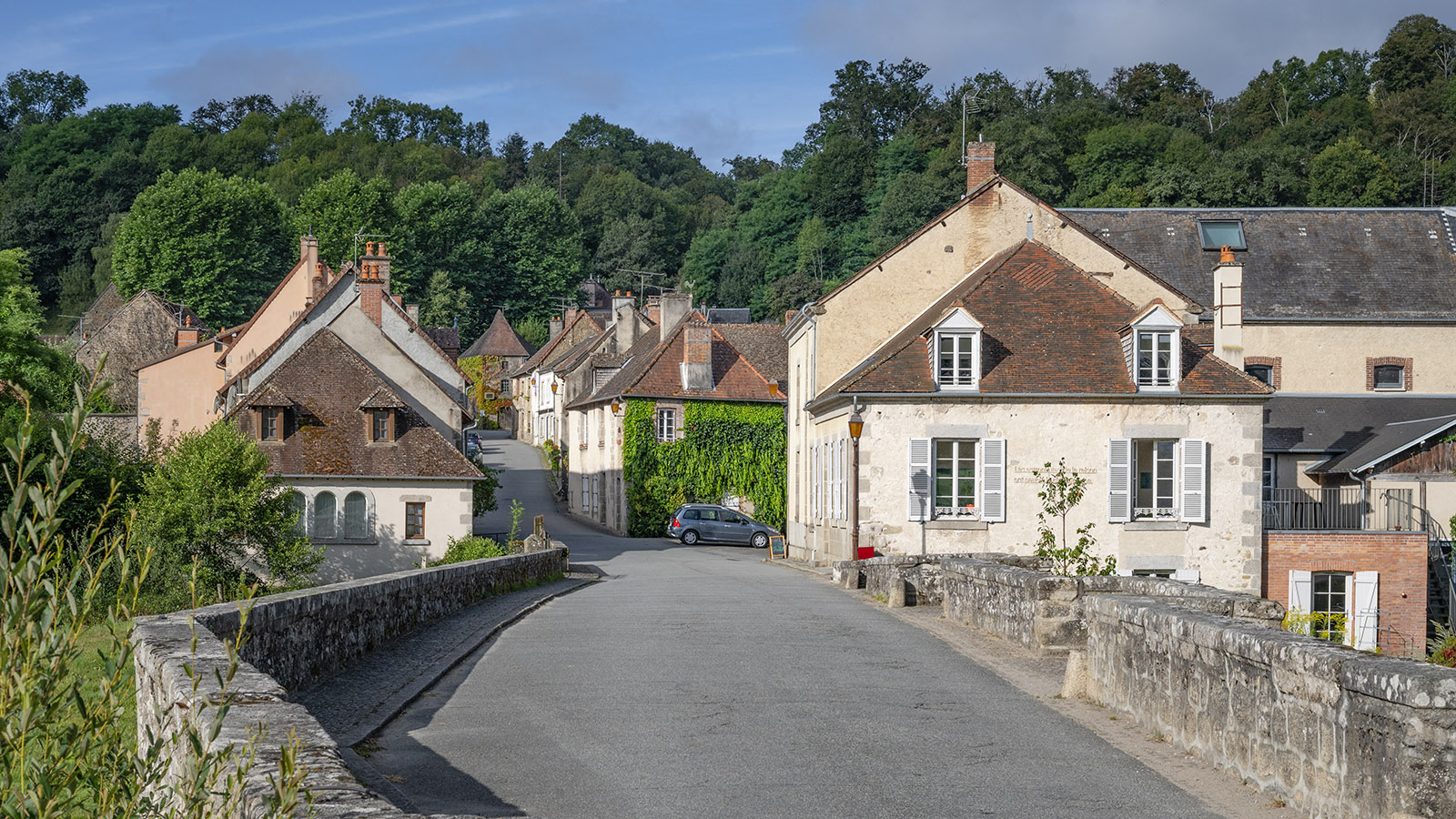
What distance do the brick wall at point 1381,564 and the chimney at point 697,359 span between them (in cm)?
2303

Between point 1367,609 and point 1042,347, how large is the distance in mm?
11135

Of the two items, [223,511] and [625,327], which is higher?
[625,327]

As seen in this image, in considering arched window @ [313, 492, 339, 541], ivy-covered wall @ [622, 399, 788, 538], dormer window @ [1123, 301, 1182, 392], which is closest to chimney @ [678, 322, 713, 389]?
ivy-covered wall @ [622, 399, 788, 538]

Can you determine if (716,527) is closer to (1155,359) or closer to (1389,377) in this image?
(1155,359)

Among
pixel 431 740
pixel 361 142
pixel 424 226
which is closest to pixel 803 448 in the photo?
pixel 431 740

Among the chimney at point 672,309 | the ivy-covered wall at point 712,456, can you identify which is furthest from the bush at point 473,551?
the chimney at point 672,309

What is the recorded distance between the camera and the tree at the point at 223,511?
32062mm

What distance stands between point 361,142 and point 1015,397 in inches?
4208

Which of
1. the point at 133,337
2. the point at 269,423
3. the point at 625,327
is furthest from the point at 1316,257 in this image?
the point at 133,337

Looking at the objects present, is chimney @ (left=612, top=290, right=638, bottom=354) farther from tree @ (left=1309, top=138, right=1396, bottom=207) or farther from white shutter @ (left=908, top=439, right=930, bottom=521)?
white shutter @ (left=908, top=439, right=930, bottom=521)

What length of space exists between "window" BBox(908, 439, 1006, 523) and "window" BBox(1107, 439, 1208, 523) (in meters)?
2.49

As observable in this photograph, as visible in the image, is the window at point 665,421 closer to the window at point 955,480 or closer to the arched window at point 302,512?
the arched window at point 302,512

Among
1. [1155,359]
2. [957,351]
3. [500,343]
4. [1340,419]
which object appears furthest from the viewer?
[500,343]

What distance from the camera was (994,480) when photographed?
2973 cm
